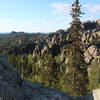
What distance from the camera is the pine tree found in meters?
46.3

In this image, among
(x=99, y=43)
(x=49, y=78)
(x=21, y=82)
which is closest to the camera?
(x=21, y=82)

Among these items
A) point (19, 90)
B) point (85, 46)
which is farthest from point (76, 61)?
point (85, 46)

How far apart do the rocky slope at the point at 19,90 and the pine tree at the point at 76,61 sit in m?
23.1

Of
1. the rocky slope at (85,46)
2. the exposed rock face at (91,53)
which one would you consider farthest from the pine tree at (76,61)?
the exposed rock face at (91,53)

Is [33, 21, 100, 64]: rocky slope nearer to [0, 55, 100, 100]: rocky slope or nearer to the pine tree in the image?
the pine tree

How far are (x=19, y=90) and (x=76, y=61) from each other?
27.1m

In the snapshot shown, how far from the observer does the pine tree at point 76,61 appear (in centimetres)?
4626

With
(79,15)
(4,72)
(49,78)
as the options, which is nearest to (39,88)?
(4,72)

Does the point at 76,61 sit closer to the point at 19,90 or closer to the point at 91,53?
the point at 19,90

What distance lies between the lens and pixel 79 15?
158 ft

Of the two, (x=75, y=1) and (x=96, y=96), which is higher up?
(x=75, y=1)

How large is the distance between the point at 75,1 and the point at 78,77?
50.2 ft

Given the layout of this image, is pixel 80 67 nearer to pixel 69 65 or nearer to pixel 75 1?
pixel 69 65

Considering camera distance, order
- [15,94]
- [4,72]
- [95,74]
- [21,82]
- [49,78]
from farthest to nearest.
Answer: [95,74] → [49,78] → [21,82] → [4,72] → [15,94]
